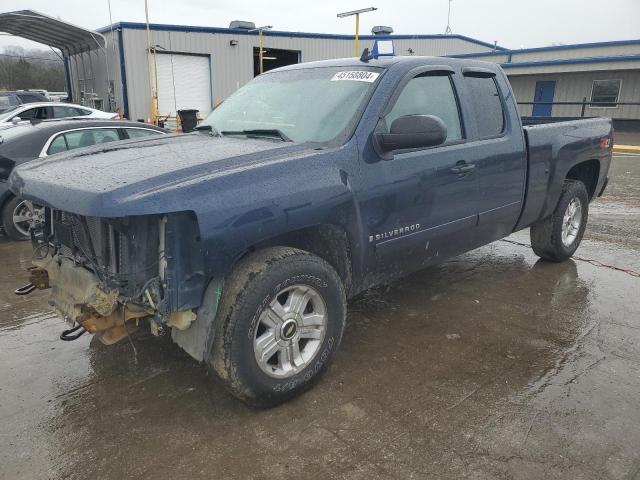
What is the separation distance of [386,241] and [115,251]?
1632mm

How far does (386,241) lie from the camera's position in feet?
10.7

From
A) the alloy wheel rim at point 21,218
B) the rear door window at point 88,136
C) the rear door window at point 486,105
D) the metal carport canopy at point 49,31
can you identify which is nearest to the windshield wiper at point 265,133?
the rear door window at point 486,105

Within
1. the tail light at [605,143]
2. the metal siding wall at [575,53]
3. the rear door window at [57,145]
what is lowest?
the rear door window at [57,145]

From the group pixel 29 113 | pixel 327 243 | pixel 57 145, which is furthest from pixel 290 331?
pixel 29 113

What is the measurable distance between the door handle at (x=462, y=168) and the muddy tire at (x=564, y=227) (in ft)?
5.98

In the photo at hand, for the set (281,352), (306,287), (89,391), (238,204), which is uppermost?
(238,204)

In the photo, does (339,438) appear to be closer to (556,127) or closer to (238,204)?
(238,204)

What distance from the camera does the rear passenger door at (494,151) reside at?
3924 mm

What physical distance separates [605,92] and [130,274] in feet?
85.8

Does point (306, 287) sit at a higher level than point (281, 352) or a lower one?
higher

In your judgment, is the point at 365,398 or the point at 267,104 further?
the point at 267,104

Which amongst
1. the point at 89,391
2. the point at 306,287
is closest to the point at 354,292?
the point at 306,287

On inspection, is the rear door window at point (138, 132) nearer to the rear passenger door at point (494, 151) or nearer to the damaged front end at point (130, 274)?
the damaged front end at point (130, 274)

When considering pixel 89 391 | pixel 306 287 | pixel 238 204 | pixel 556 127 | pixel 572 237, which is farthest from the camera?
pixel 572 237
